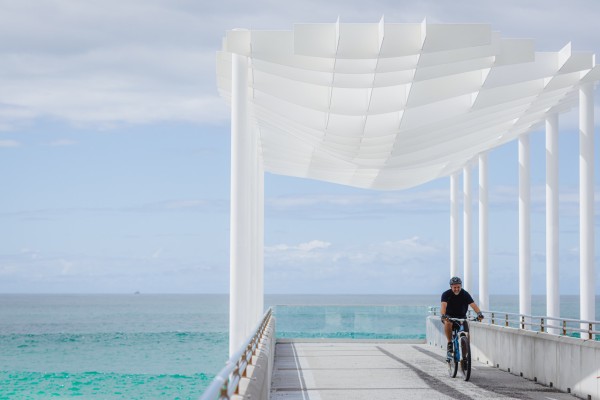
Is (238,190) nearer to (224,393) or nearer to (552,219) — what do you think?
(552,219)

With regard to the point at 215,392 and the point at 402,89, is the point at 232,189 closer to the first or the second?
the point at 402,89

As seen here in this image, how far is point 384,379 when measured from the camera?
51.9ft

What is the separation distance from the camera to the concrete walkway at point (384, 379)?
1343cm

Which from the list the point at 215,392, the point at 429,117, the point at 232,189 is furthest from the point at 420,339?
the point at 215,392

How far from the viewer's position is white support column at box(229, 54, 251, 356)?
1563 centimetres

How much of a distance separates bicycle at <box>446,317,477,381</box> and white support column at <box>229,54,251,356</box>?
336 centimetres

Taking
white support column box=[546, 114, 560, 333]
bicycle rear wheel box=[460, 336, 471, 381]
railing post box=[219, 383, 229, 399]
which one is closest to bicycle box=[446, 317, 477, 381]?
bicycle rear wheel box=[460, 336, 471, 381]

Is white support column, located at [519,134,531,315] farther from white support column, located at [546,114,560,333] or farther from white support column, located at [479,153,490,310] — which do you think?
white support column, located at [479,153,490,310]

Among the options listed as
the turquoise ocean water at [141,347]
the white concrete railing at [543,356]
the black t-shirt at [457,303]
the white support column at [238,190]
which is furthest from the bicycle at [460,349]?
the turquoise ocean water at [141,347]

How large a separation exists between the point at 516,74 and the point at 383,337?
1260 cm

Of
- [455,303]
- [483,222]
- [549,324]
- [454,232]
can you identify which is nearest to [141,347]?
[454,232]

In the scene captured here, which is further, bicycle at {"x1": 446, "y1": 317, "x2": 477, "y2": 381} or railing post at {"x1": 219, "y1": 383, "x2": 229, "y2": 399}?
bicycle at {"x1": 446, "y1": 317, "x2": 477, "y2": 381}

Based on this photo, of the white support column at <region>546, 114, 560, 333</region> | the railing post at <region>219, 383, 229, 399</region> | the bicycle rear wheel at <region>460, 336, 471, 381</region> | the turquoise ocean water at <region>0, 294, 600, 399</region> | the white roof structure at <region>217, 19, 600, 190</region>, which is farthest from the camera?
the turquoise ocean water at <region>0, 294, 600, 399</region>

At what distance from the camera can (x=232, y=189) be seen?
51.5 feet
